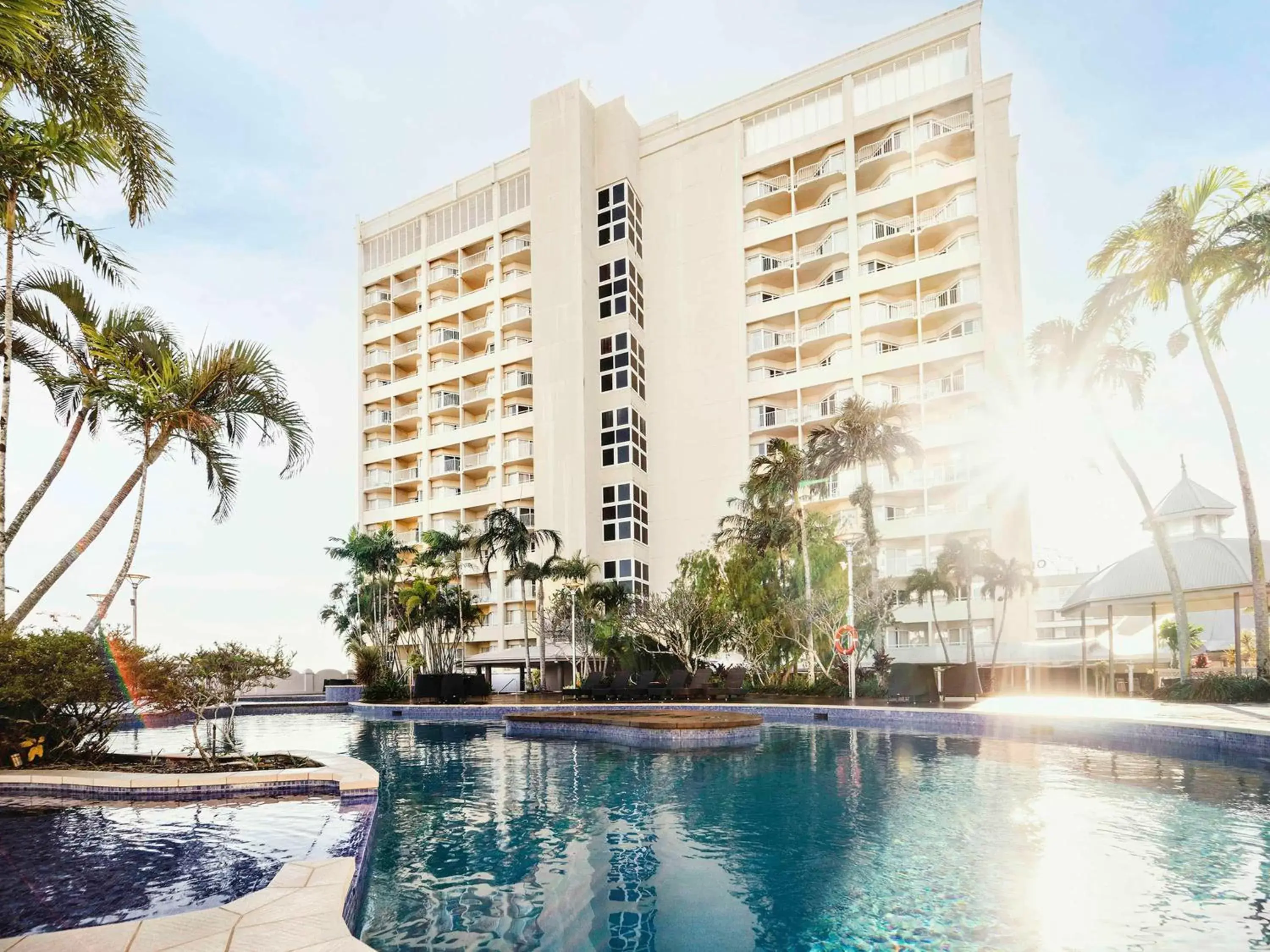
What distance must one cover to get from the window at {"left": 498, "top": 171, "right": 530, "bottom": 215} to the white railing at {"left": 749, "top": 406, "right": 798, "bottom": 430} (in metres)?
17.6

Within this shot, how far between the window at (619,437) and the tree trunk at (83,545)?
29.3 meters

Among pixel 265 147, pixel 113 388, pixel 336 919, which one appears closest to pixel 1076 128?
pixel 265 147

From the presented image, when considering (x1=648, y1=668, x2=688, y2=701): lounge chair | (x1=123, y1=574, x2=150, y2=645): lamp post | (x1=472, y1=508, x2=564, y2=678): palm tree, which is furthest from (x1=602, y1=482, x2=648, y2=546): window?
(x1=123, y1=574, x2=150, y2=645): lamp post

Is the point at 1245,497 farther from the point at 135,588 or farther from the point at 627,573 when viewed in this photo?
the point at 135,588

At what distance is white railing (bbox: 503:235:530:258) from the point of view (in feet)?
145

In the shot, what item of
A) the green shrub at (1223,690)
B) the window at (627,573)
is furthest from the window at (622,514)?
the green shrub at (1223,690)

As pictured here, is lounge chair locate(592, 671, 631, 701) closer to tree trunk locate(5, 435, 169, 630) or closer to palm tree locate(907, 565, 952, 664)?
palm tree locate(907, 565, 952, 664)

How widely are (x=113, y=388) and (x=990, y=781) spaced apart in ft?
35.6

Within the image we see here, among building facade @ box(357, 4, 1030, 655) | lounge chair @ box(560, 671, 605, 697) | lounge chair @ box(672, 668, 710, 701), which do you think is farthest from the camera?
building facade @ box(357, 4, 1030, 655)

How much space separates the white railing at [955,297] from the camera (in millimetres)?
34469

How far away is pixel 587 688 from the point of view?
2273cm

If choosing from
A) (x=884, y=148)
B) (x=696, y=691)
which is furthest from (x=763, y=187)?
(x=696, y=691)

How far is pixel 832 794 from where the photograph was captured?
848 cm

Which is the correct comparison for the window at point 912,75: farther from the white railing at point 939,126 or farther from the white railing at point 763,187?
the white railing at point 763,187
